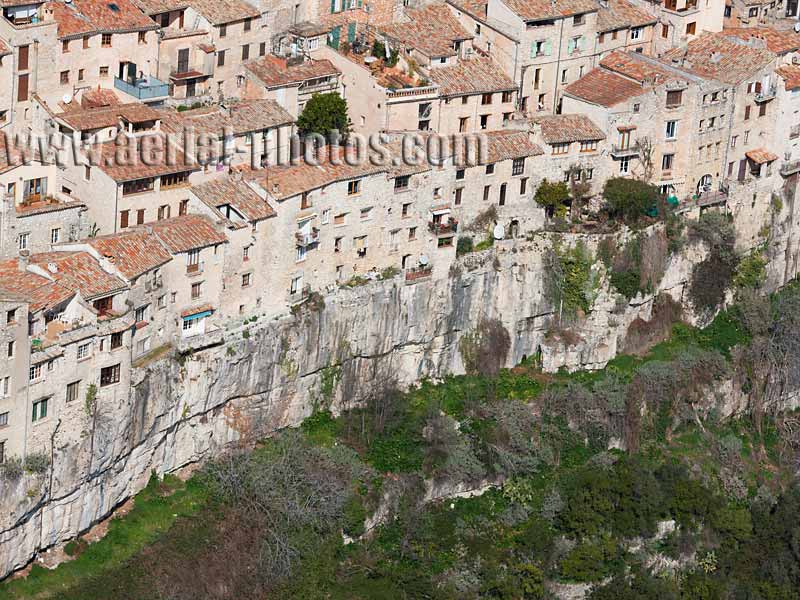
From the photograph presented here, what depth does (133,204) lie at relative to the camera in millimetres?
97625

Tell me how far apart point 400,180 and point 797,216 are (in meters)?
27.6

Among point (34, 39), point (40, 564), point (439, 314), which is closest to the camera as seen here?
point (40, 564)

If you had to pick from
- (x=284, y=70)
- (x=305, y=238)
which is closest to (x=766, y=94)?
(x=284, y=70)

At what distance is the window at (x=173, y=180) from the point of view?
9856 centimetres

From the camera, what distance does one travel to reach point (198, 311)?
320 feet

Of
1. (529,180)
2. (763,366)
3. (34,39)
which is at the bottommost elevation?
(763,366)

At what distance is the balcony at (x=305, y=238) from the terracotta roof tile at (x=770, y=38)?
99.8 feet

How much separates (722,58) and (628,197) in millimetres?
11673

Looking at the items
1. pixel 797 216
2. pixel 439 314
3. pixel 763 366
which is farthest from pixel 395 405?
pixel 797 216

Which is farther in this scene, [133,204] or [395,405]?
[395,405]

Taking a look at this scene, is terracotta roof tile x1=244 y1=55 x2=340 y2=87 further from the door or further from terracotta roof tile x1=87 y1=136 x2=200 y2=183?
terracotta roof tile x1=87 y1=136 x2=200 y2=183

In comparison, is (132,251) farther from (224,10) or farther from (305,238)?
(224,10)

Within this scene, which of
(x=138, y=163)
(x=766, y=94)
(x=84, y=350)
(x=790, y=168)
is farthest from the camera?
(x=790, y=168)

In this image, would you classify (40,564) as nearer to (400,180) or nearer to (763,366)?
(400,180)
